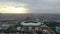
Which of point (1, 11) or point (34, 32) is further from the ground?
point (1, 11)

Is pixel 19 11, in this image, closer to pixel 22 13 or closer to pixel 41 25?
pixel 22 13

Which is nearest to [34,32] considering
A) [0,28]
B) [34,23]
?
[34,23]

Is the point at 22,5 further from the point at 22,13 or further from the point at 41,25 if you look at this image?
the point at 41,25

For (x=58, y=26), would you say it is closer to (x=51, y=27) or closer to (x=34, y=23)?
(x=51, y=27)

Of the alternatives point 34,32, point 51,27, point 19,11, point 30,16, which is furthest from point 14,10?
point 51,27

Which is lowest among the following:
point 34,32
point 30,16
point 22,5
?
point 34,32

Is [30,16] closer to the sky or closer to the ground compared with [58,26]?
closer to the sky

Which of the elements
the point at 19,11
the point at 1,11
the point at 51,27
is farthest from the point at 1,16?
the point at 51,27
